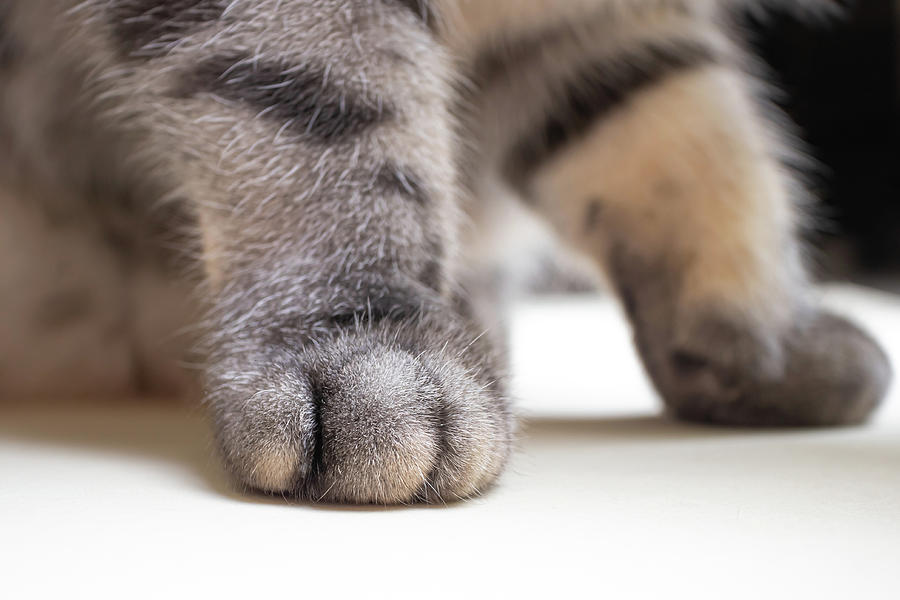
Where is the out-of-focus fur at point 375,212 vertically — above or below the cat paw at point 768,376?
above

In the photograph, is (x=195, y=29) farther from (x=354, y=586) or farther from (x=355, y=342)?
(x=354, y=586)

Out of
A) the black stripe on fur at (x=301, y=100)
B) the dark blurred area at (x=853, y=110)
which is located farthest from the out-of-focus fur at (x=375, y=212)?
the dark blurred area at (x=853, y=110)

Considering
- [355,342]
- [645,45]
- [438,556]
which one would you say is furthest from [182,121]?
[645,45]

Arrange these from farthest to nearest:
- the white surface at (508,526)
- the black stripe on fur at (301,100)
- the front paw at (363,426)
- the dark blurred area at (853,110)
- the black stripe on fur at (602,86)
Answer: the dark blurred area at (853,110) < the black stripe on fur at (602,86) < the black stripe on fur at (301,100) < the front paw at (363,426) < the white surface at (508,526)

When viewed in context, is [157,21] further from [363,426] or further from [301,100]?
[363,426]

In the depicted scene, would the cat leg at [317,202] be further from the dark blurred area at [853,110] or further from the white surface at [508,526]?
the dark blurred area at [853,110]

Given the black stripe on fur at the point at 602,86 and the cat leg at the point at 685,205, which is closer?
the cat leg at the point at 685,205
